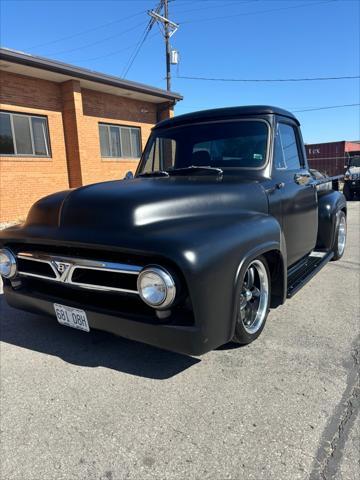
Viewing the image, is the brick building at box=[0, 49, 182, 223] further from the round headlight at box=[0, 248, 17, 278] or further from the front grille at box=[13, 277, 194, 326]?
the front grille at box=[13, 277, 194, 326]

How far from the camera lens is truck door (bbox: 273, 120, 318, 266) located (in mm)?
3795

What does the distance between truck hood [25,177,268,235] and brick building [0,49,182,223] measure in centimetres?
918

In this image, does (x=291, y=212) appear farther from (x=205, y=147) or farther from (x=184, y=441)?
(x=184, y=441)

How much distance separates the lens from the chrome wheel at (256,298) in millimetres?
3037

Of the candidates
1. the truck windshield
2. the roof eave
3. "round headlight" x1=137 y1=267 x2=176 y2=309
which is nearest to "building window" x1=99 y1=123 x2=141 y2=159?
the roof eave

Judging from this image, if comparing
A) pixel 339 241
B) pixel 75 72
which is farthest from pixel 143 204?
pixel 75 72

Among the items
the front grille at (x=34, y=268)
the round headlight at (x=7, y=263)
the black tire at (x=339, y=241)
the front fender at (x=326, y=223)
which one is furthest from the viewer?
the black tire at (x=339, y=241)

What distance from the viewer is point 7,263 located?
3.17 metres

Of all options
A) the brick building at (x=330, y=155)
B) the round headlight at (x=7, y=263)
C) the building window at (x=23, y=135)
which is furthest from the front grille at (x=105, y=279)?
the brick building at (x=330, y=155)

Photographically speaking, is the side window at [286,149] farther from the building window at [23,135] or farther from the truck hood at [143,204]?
the building window at [23,135]

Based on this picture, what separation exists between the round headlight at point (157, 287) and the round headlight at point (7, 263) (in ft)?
4.57

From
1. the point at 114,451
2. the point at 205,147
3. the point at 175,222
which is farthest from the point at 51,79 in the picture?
the point at 114,451

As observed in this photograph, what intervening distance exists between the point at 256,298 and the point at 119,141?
44.7ft

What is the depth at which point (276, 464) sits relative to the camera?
1949 mm
